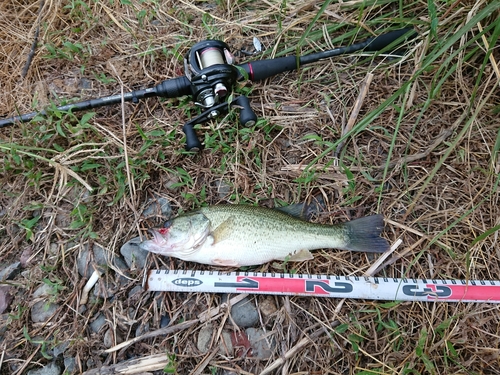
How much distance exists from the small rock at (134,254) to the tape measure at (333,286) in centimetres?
16

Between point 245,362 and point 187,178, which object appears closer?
point 245,362

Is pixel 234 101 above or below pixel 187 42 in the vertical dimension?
below

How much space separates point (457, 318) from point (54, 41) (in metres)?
4.86

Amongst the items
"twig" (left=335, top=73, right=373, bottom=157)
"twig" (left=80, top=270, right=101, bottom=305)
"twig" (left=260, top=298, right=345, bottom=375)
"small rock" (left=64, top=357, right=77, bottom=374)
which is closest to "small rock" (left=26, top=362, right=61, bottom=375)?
"small rock" (left=64, top=357, right=77, bottom=374)

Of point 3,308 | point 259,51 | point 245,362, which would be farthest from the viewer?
point 259,51

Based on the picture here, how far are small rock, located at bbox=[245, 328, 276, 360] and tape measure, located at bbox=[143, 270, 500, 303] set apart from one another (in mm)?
323

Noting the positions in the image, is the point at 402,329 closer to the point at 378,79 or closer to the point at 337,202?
the point at 337,202

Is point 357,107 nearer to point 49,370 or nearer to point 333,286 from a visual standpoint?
point 333,286

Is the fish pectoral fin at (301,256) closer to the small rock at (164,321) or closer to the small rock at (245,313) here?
the small rock at (245,313)

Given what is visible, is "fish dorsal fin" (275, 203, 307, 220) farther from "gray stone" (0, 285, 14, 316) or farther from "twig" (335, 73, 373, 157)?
"gray stone" (0, 285, 14, 316)

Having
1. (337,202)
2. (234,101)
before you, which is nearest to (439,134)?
(337,202)

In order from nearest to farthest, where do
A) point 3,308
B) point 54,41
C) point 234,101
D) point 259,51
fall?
point 3,308, point 234,101, point 259,51, point 54,41

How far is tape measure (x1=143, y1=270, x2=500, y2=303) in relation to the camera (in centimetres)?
264

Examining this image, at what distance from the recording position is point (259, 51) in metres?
3.59
